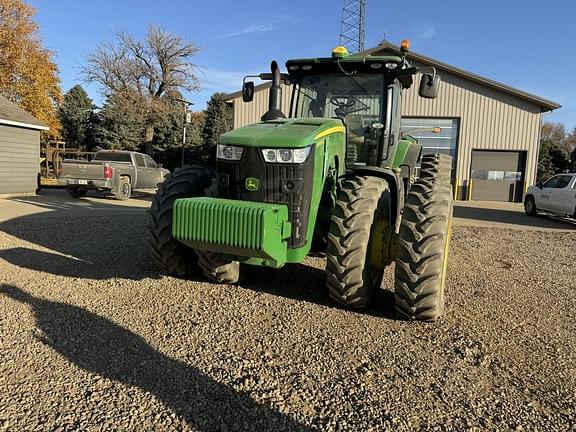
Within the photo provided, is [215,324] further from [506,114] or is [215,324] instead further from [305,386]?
[506,114]

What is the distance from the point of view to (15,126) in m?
15.6

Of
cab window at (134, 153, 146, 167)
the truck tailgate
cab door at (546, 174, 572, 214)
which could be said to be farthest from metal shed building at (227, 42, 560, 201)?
the truck tailgate

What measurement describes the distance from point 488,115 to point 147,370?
21429 mm

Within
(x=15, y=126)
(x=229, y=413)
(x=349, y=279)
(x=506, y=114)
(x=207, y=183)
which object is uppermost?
(x=506, y=114)

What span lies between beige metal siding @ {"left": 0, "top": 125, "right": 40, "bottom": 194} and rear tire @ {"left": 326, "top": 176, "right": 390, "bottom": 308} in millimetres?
14600

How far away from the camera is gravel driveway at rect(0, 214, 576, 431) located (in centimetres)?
271

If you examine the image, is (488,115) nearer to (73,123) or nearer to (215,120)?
(215,120)

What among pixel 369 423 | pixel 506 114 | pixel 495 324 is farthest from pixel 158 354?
pixel 506 114

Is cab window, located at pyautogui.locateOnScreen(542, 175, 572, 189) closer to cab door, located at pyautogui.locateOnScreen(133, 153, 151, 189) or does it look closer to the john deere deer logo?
the john deere deer logo

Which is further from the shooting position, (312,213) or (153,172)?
(153,172)

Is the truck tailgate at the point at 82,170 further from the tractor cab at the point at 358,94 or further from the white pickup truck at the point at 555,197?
the white pickup truck at the point at 555,197

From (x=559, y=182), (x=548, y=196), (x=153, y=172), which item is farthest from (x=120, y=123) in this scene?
(x=559, y=182)

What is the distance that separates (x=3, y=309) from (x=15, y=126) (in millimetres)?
13692

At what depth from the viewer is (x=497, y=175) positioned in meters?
21.9
